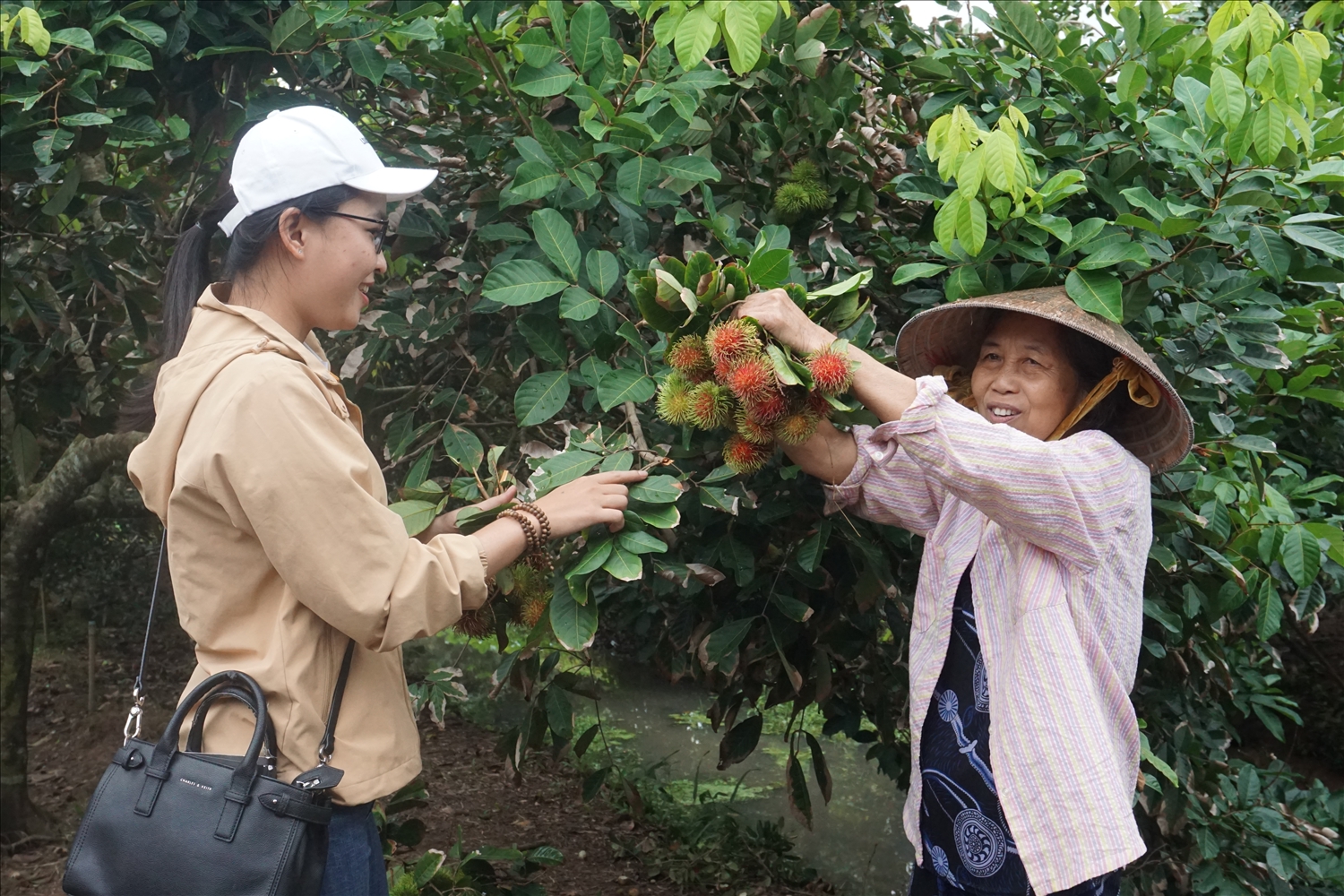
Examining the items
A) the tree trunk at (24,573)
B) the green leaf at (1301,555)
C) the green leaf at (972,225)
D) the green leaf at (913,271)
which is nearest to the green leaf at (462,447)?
the green leaf at (913,271)

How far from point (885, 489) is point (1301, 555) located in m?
1.02

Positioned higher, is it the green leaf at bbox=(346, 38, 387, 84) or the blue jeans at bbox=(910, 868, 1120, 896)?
the green leaf at bbox=(346, 38, 387, 84)

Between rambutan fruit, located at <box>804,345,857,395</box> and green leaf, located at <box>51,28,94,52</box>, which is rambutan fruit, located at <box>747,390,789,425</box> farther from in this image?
green leaf, located at <box>51,28,94,52</box>

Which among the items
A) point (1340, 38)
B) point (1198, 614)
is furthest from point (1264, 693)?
point (1340, 38)

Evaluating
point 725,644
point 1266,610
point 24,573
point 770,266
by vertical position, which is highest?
point 770,266

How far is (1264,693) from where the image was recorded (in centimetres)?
330

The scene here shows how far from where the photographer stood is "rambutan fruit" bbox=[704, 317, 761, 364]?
143 centimetres

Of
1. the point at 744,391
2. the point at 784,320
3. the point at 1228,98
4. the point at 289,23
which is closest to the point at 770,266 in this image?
Result: the point at 784,320

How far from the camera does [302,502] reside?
1.29 meters

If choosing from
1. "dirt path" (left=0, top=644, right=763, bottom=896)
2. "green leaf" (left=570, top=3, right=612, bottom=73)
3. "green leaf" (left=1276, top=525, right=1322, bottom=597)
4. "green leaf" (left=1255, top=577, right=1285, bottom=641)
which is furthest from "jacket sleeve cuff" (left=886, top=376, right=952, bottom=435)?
"dirt path" (left=0, top=644, right=763, bottom=896)

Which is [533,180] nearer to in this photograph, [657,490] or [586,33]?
[586,33]

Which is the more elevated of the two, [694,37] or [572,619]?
[694,37]

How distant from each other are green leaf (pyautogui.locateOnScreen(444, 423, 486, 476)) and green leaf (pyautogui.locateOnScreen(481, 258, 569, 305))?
0.36m

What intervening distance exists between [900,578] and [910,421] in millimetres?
1126
